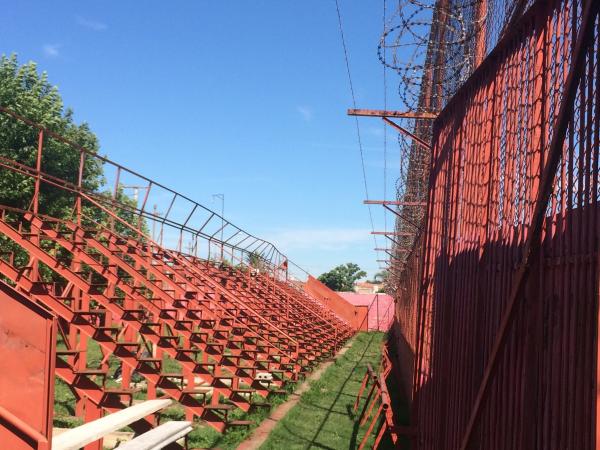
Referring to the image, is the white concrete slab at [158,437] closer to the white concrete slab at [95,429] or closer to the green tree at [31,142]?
the white concrete slab at [95,429]

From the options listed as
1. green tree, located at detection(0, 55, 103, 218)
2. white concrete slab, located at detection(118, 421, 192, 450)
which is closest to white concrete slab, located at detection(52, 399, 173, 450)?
white concrete slab, located at detection(118, 421, 192, 450)

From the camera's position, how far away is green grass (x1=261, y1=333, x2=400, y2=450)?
932 centimetres

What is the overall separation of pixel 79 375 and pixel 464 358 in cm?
614

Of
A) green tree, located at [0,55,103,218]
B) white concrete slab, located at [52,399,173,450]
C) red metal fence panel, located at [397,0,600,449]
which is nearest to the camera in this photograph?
Result: red metal fence panel, located at [397,0,600,449]

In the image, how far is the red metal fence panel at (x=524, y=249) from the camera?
2578 mm

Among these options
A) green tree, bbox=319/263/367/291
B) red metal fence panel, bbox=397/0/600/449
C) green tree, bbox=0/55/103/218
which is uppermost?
green tree, bbox=319/263/367/291

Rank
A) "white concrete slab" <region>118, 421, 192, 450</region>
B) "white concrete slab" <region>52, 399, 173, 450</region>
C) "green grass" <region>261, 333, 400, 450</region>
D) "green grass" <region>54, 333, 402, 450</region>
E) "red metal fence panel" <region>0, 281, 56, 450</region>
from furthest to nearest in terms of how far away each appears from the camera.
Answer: "green grass" <region>54, 333, 402, 450</region> < "green grass" <region>261, 333, 400, 450</region> < "white concrete slab" <region>118, 421, 192, 450</region> < "white concrete slab" <region>52, 399, 173, 450</region> < "red metal fence panel" <region>0, 281, 56, 450</region>

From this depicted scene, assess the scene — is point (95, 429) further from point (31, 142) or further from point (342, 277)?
point (342, 277)

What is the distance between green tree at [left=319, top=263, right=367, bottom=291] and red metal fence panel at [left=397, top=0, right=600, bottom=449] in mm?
82534

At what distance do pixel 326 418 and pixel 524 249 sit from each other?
8.02 metres

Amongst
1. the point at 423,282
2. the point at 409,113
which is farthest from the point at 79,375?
the point at 409,113

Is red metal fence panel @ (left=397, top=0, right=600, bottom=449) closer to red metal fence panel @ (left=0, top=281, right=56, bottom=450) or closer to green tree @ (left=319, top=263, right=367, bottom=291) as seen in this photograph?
red metal fence panel @ (left=0, top=281, right=56, bottom=450)

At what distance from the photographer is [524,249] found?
3.13 meters

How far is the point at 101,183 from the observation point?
30094 millimetres
